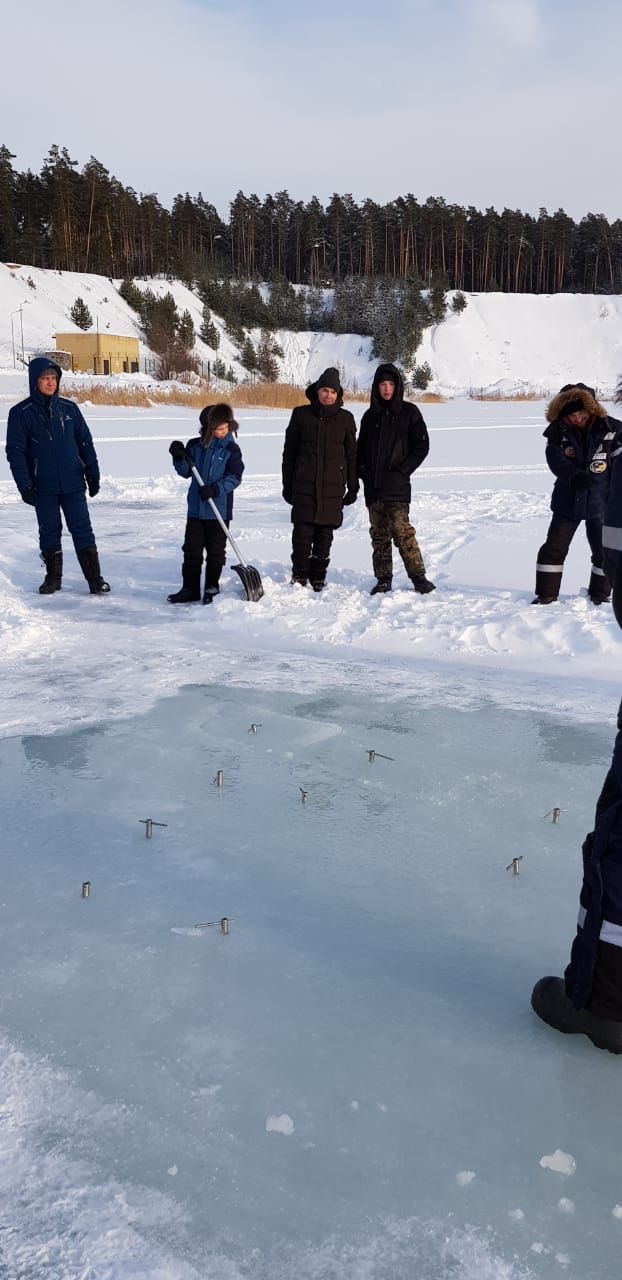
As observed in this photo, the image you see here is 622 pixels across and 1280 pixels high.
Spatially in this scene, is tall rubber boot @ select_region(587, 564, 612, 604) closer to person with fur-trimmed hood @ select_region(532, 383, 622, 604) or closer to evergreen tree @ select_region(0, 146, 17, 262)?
person with fur-trimmed hood @ select_region(532, 383, 622, 604)

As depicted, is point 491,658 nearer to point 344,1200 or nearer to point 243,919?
point 243,919

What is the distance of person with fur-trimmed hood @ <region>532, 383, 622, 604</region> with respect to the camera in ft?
18.0

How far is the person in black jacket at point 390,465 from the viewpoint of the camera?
588 centimetres

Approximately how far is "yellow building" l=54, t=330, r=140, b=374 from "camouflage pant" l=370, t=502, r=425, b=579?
35481 millimetres

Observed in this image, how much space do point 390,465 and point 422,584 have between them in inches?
33.6

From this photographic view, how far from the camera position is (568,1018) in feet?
6.24

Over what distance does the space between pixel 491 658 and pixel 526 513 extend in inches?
211

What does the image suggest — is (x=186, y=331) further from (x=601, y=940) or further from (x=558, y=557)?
(x=601, y=940)

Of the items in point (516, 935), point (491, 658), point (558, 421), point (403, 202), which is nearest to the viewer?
point (516, 935)

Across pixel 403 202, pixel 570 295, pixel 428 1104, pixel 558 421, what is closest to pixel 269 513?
pixel 558 421

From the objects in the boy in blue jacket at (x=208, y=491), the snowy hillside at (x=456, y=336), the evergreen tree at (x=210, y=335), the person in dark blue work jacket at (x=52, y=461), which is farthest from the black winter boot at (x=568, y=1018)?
the evergreen tree at (x=210, y=335)

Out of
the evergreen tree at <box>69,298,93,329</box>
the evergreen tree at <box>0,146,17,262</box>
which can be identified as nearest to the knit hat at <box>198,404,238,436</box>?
the evergreen tree at <box>69,298,93,329</box>

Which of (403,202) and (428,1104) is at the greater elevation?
(403,202)

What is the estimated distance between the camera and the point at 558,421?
557cm
